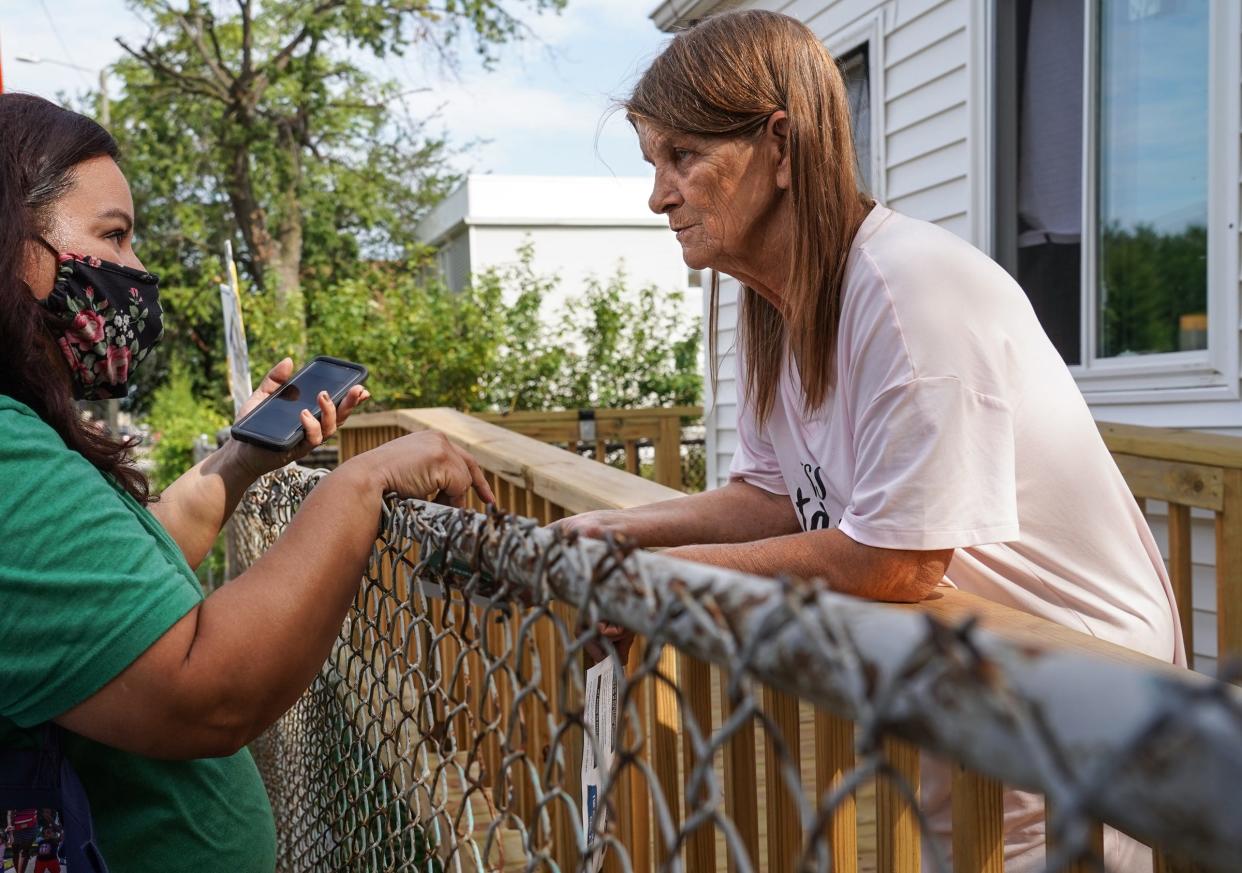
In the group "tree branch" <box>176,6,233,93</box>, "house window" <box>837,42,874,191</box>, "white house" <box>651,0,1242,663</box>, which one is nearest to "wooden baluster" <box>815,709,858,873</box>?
"white house" <box>651,0,1242,663</box>

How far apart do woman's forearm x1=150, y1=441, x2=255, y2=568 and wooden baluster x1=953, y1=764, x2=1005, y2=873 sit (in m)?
1.46

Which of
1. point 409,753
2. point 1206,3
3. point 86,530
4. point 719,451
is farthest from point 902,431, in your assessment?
point 719,451

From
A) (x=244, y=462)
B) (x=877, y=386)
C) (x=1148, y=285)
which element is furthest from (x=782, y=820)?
(x=1148, y=285)

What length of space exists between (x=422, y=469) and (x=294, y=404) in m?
0.55

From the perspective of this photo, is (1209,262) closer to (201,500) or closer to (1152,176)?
(1152,176)

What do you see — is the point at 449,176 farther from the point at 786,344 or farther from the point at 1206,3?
the point at 786,344

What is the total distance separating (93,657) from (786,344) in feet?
4.15

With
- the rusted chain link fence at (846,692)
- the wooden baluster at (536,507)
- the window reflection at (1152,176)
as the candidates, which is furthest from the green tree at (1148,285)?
the rusted chain link fence at (846,692)

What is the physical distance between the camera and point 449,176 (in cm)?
3095

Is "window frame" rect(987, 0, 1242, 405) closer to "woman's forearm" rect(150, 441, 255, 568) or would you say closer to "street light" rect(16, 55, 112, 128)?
"woman's forearm" rect(150, 441, 255, 568)

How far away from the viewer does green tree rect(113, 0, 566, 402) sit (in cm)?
2205

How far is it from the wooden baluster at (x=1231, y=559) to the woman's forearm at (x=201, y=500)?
7.59 feet

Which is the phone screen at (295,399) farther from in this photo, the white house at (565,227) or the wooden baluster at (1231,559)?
the white house at (565,227)

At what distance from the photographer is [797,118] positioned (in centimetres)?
188
